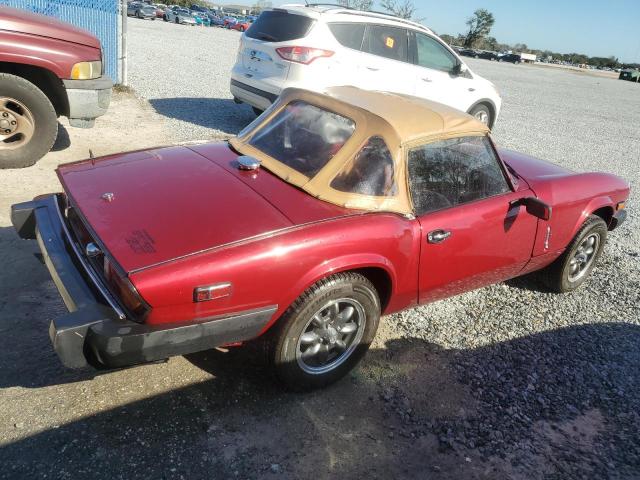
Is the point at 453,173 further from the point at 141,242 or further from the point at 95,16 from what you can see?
the point at 95,16

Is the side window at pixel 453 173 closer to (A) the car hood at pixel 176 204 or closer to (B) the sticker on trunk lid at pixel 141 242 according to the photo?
(A) the car hood at pixel 176 204

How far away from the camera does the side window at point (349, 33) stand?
7.45 meters

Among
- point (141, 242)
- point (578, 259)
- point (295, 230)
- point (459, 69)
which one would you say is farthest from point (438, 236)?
point (459, 69)

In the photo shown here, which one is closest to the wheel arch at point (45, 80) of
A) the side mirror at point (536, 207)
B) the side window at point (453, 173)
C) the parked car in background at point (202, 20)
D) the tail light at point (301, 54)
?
the tail light at point (301, 54)

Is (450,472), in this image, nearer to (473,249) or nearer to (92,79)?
(473,249)

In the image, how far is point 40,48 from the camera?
5.43 metres

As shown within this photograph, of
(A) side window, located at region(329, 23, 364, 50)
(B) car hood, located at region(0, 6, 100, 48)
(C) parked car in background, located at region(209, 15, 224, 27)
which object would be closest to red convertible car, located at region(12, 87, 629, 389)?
(B) car hood, located at region(0, 6, 100, 48)

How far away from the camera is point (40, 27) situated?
5.43m

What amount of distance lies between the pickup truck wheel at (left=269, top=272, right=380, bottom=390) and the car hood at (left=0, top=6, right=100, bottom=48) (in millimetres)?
4548

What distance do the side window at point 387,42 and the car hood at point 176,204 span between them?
516cm

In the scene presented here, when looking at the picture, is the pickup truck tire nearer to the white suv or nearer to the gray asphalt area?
the gray asphalt area

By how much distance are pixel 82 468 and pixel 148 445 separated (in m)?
0.29

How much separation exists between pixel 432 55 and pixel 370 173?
632cm

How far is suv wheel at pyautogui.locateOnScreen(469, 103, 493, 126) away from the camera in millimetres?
9508
